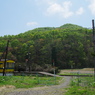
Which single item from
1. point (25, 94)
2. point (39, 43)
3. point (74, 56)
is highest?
point (39, 43)

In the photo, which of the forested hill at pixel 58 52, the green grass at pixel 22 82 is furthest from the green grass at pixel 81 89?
the forested hill at pixel 58 52

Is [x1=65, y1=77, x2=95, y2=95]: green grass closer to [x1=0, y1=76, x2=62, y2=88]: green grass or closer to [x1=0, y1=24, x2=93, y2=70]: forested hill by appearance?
[x1=0, y1=76, x2=62, y2=88]: green grass

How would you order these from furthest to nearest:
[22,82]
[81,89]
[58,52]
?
[58,52] → [22,82] → [81,89]

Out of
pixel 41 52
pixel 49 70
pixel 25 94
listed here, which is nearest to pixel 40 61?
pixel 41 52

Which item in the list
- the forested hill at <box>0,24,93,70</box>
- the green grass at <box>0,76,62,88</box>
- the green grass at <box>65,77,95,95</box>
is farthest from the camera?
the forested hill at <box>0,24,93,70</box>

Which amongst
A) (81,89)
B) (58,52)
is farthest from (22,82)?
(58,52)

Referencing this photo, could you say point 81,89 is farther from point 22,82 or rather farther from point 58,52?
point 58,52

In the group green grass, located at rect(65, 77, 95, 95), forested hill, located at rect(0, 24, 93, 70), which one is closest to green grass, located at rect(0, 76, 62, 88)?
green grass, located at rect(65, 77, 95, 95)

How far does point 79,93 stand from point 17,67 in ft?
98.0

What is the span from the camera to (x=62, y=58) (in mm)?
55844

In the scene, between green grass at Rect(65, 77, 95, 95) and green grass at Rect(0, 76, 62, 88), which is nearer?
green grass at Rect(65, 77, 95, 95)

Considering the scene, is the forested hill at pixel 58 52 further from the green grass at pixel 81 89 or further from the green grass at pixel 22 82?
the green grass at pixel 81 89

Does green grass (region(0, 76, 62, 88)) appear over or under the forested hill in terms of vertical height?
under

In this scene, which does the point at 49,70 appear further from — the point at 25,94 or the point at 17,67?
the point at 25,94
